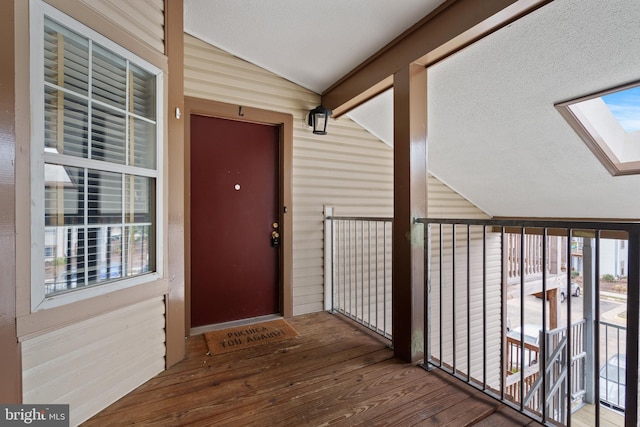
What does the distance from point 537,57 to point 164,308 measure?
124 inches

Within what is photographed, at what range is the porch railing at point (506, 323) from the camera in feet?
4.31

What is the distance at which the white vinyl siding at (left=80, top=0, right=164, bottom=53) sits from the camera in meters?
1.71

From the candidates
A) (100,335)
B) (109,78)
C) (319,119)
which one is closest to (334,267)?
(319,119)

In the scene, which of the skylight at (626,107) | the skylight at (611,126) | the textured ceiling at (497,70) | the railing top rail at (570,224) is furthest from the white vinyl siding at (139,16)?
the skylight at (626,107)

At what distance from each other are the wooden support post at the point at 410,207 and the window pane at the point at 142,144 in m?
1.76

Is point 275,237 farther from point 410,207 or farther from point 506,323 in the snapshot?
point 506,323

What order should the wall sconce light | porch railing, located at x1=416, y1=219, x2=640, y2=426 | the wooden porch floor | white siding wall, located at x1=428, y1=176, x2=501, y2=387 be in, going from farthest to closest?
white siding wall, located at x1=428, y1=176, x2=501, y2=387, the wall sconce light, the wooden porch floor, porch railing, located at x1=416, y1=219, x2=640, y2=426

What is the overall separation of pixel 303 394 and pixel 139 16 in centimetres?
259

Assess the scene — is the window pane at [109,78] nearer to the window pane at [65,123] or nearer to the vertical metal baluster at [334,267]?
the window pane at [65,123]

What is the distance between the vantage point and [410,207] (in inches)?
87.6

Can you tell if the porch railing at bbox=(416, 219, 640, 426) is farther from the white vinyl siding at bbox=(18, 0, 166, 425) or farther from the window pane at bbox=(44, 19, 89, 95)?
the window pane at bbox=(44, 19, 89, 95)

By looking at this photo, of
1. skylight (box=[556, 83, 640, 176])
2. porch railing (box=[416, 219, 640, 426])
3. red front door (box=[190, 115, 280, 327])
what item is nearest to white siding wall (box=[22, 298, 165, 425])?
red front door (box=[190, 115, 280, 327])

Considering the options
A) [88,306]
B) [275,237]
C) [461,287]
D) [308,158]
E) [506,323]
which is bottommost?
[461,287]

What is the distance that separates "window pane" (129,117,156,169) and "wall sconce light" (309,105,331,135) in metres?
1.60
